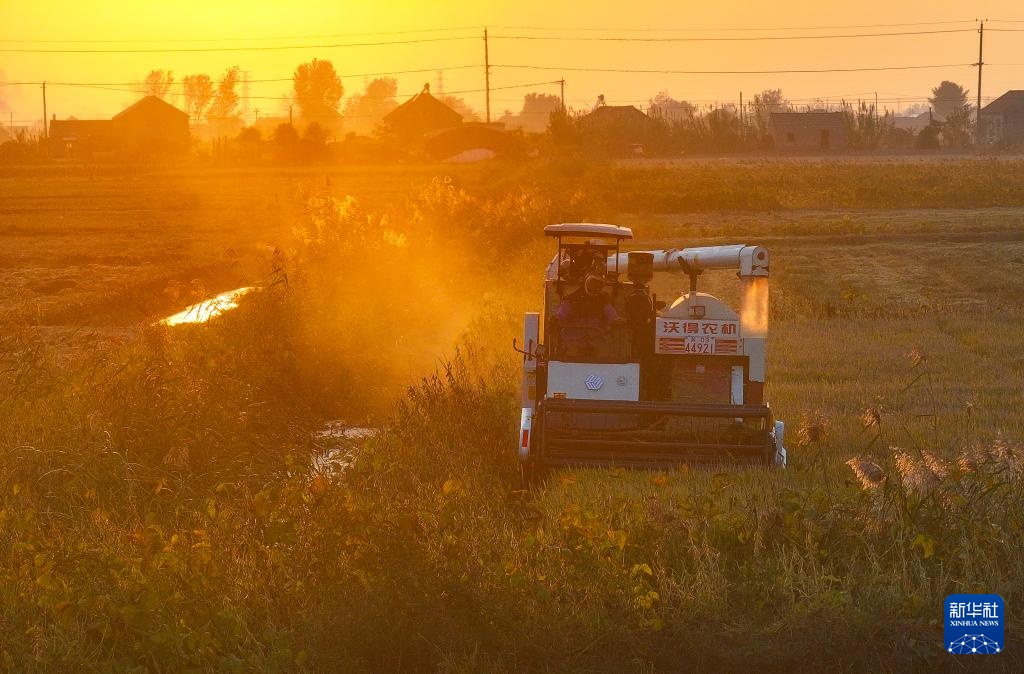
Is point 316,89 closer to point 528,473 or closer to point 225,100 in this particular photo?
point 225,100

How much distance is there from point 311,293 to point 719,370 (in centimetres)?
1109

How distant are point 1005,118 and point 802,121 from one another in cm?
2802

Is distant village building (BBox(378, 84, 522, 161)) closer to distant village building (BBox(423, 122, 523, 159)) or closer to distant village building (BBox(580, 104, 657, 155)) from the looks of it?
distant village building (BBox(423, 122, 523, 159))

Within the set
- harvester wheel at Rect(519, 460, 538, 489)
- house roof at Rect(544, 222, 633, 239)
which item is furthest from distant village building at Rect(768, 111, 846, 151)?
harvester wheel at Rect(519, 460, 538, 489)

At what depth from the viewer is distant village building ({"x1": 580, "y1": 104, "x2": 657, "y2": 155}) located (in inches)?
3292

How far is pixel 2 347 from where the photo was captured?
47.1 ft

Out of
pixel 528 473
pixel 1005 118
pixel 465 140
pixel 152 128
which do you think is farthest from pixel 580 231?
pixel 1005 118

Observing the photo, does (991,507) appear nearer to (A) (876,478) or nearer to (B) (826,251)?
(A) (876,478)

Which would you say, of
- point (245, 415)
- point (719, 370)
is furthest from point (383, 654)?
point (245, 415)

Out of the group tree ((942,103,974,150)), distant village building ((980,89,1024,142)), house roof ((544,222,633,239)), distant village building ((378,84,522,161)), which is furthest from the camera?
distant village building ((980,89,1024,142))

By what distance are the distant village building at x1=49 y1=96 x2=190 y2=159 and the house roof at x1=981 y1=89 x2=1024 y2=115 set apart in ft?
229

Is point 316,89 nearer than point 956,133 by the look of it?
No

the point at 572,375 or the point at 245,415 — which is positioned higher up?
the point at 572,375

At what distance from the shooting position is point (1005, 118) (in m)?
108
